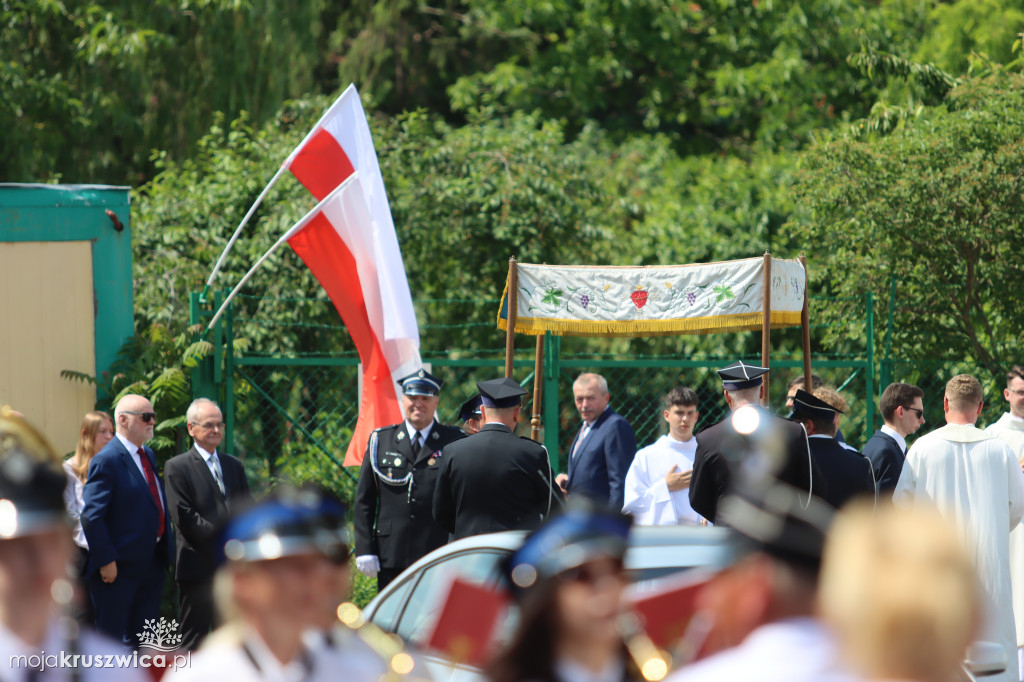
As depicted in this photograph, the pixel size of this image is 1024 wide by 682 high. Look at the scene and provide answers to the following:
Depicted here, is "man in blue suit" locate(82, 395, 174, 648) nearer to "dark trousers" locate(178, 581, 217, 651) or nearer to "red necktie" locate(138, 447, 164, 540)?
"red necktie" locate(138, 447, 164, 540)

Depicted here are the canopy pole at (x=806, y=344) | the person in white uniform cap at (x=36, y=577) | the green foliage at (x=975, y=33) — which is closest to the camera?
the person in white uniform cap at (x=36, y=577)

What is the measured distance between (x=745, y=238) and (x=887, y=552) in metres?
11.3

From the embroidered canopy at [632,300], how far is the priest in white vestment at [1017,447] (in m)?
1.63

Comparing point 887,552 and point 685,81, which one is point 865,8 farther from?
point 887,552

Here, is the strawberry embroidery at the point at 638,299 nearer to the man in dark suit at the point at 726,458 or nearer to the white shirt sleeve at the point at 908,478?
the man in dark suit at the point at 726,458

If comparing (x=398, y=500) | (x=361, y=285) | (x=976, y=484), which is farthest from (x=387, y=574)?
(x=976, y=484)

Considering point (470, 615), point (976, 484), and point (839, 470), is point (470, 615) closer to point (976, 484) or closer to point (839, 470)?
point (839, 470)

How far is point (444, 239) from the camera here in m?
12.3

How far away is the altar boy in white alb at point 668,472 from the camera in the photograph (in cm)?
687

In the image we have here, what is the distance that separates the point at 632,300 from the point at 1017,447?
2649 mm

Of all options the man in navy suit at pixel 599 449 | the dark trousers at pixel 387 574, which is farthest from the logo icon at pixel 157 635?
the man in navy suit at pixel 599 449

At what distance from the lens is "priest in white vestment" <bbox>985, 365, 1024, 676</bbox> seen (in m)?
6.81

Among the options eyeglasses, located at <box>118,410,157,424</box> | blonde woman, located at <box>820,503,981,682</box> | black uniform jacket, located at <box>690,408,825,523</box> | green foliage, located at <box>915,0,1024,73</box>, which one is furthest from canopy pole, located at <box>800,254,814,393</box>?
green foliage, located at <box>915,0,1024,73</box>

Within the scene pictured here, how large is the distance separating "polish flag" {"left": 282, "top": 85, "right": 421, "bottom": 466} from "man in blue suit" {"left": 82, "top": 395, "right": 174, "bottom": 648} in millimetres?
1528
